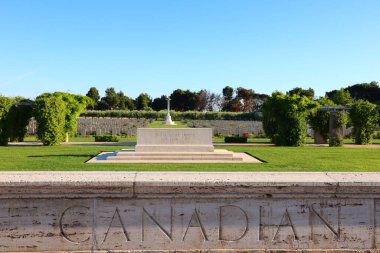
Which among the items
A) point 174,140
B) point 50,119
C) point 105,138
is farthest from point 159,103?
point 174,140

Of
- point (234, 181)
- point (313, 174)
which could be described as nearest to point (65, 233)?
point (234, 181)

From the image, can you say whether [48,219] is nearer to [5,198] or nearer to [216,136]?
[5,198]

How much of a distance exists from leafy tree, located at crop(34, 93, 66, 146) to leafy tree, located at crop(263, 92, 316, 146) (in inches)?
517

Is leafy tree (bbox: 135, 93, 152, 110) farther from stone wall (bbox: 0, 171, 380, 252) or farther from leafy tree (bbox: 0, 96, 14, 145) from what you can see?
stone wall (bbox: 0, 171, 380, 252)

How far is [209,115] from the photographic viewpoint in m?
61.7

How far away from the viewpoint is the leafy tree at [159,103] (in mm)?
93250

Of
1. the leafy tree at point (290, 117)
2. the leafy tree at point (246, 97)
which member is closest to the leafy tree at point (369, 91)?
the leafy tree at point (246, 97)

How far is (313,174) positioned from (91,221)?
1750 mm

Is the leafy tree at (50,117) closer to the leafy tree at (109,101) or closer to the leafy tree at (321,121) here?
the leafy tree at (321,121)

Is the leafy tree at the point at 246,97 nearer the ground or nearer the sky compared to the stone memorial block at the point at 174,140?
nearer the sky

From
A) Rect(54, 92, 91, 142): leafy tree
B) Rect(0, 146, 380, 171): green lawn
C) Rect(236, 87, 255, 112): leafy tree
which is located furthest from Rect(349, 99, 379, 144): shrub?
Rect(236, 87, 255, 112): leafy tree

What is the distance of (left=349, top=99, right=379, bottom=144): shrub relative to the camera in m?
25.0

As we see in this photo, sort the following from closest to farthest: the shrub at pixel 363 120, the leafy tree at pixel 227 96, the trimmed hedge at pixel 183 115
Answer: the shrub at pixel 363 120
the trimmed hedge at pixel 183 115
the leafy tree at pixel 227 96

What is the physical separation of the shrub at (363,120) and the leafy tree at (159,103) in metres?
70.0
